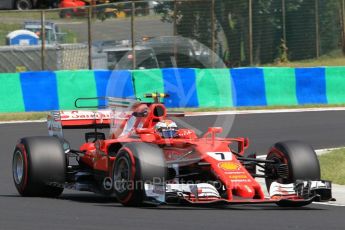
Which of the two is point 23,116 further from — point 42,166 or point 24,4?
point 24,4

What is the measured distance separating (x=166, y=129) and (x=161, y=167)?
1111mm

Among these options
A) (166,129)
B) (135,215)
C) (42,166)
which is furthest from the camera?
(42,166)

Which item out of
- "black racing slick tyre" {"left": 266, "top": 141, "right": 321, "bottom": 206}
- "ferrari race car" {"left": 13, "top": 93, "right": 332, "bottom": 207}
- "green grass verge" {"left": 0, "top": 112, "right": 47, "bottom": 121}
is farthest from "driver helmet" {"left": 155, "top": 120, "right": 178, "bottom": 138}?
"green grass verge" {"left": 0, "top": 112, "right": 47, "bottom": 121}

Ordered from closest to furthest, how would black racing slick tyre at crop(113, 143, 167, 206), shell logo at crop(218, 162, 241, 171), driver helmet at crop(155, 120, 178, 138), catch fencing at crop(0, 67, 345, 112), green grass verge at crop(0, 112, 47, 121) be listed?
black racing slick tyre at crop(113, 143, 167, 206) < shell logo at crop(218, 162, 241, 171) < driver helmet at crop(155, 120, 178, 138) < green grass verge at crop(0, 112, 47, 121) < catch fencing at crop(0, 67, 345, 112)

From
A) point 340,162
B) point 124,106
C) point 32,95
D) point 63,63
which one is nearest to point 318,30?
point 63,63

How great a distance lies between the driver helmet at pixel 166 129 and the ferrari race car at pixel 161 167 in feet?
0.04

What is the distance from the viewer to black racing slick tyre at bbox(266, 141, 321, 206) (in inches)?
493

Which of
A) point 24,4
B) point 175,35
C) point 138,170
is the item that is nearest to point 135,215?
point 138,170

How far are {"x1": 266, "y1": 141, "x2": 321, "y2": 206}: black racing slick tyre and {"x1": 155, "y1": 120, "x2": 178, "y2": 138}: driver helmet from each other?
1.23 m

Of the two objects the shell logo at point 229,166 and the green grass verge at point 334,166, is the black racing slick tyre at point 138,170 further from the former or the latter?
the green grass verge at point 334,166

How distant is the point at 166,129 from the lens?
42.1 ft

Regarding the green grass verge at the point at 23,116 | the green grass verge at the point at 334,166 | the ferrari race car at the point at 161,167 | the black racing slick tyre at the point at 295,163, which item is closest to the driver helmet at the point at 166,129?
the ferrari race car at the point at 161,167

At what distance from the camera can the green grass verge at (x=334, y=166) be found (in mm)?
15180

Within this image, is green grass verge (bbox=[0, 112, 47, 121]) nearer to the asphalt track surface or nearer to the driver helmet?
the asphalt track surface
